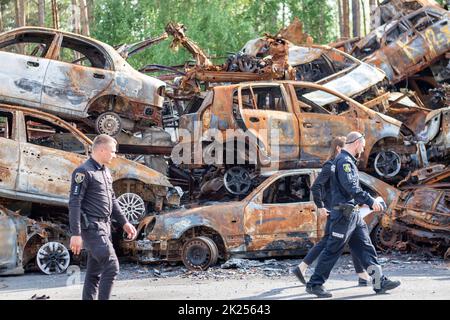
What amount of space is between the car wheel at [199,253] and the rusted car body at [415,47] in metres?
7.85

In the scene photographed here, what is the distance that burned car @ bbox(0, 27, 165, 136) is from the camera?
12.6 m

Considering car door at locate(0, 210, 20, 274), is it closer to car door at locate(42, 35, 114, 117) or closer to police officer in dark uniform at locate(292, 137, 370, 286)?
car door at locate(42, 35, 114, 117)

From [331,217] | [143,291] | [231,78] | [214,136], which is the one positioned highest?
[231,78]

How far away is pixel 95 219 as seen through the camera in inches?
279

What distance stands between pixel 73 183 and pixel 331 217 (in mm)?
2804

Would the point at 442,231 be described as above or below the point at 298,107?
below

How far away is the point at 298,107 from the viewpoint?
1252 centimetres

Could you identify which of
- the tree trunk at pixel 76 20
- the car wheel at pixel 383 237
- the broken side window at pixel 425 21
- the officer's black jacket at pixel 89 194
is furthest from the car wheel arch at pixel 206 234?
the tree trunk at pixel 76 20

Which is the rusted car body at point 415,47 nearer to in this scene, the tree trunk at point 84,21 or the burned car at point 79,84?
the burned car at point 79,84

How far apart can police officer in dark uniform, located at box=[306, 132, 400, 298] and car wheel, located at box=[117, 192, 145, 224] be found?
392cm

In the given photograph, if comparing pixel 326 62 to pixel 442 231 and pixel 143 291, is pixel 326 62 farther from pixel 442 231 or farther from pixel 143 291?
pixel 143 291

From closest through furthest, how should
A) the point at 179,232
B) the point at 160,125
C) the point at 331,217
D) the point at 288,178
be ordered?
the point at 331,217 < the point at 179,232 < the point at 288,178 < the point at 160,125

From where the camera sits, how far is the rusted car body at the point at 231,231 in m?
→ 10.6
